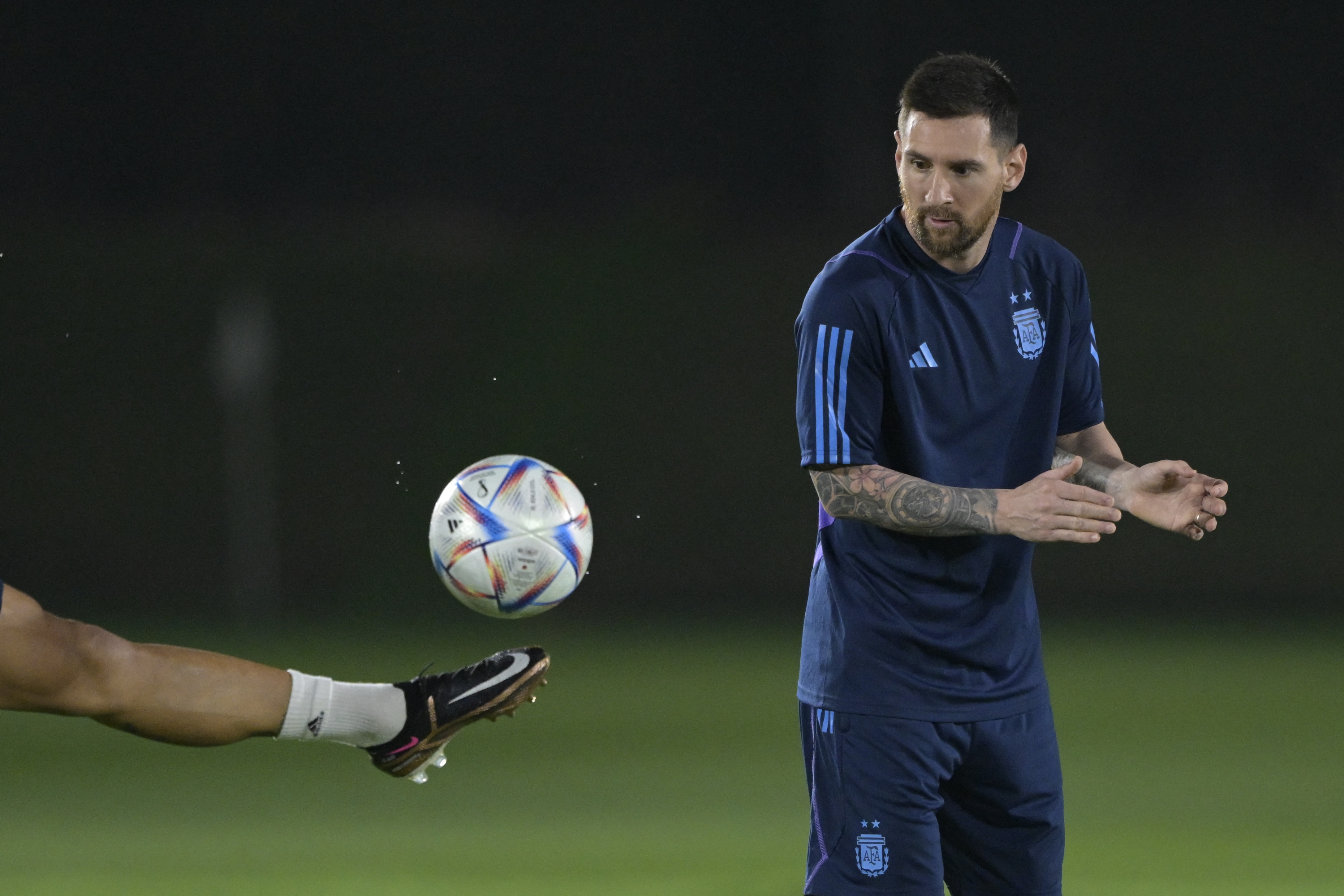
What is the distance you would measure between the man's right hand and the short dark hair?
82cm

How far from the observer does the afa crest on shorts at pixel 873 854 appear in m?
3.80

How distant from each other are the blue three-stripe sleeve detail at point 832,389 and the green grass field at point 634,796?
2.82m

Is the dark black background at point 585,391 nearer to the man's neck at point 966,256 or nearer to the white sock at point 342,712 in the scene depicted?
the white sock at point 342,712

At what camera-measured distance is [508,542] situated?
4543 mm

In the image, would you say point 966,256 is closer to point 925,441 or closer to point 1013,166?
point 1013,166

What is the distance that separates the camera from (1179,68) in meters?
16.6

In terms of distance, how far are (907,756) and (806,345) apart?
95 cm

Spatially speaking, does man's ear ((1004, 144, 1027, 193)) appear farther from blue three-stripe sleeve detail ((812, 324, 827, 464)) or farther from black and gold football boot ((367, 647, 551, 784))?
black and gold football boot ((367, 647, 551, 784))

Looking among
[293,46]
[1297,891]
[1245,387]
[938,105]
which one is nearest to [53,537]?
[293,46]

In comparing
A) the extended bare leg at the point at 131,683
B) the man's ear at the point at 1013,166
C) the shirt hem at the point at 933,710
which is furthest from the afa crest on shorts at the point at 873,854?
the man's ear at the point at 1013,166

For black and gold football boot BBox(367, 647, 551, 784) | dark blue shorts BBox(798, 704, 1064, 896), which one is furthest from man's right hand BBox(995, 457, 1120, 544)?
black and gold football boot BBox(367, 647, 551, 784)

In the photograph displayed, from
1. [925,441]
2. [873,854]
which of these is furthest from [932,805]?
[925,441]

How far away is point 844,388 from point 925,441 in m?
0.24

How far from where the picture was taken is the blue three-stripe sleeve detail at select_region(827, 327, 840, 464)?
12.4ft
